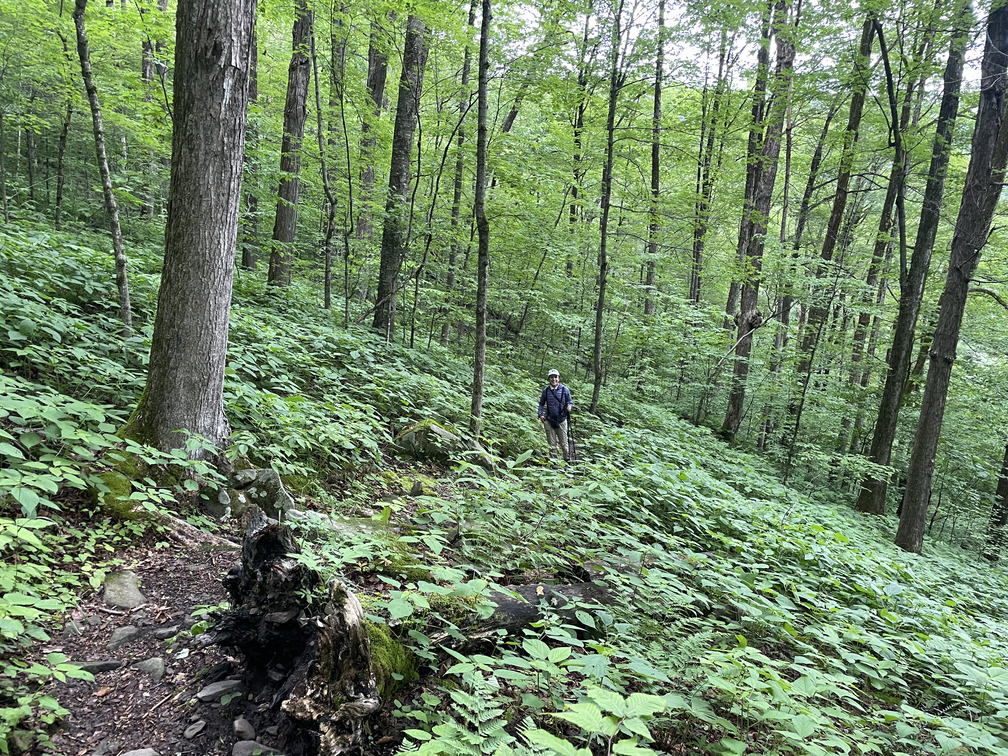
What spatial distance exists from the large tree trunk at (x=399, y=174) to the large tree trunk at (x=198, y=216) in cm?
528

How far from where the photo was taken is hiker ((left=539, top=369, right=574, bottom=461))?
8352 millimetres

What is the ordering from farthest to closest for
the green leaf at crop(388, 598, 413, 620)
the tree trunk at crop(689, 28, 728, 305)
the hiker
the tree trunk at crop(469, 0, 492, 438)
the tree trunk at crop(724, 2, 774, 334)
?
the tree trunk at crop(689, 28, 728, 305) < the tree trunk at crop(724, 2, 774, 334) < the hiker < the tree trunk at crop(469, 0, 492, 438) < the green leaf at crop(388, 598, 413, 620)

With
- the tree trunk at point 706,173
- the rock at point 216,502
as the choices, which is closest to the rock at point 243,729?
the rock at point 216,502

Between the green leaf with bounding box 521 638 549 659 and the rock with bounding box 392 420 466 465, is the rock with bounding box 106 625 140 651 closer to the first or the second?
the green leaf with bounding box 521 638 549 659

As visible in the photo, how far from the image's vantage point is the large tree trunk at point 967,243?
7.68 meters

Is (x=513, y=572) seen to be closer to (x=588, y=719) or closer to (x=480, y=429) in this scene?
(x=588, y=719)

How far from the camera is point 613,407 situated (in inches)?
467

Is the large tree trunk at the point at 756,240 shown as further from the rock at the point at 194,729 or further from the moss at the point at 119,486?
→ the rock at the point at 194,729

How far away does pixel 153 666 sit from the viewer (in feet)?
8.01

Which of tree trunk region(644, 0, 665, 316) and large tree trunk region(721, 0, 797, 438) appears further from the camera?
tree trunk region(644, 0, 665, 316)

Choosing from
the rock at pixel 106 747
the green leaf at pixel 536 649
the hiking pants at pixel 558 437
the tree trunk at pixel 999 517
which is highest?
the green leaf at pixel 536 649

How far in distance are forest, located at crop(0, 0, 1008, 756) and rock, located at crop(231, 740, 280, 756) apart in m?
0.04

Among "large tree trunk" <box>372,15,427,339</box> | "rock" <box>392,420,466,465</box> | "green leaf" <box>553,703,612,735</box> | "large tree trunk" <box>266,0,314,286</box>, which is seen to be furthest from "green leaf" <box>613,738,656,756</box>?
"large tree trunk" <box>266,0,314,286</box>

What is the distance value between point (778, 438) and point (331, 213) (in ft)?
47.6
